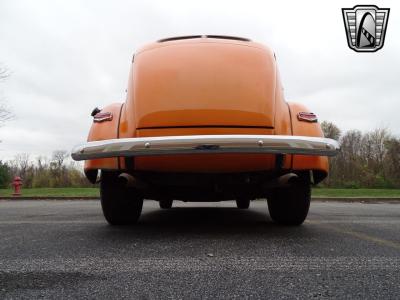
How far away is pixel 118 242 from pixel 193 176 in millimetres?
815

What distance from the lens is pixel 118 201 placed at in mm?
3600

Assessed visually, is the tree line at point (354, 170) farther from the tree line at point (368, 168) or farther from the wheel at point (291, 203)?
the wheel at point (291, 203)

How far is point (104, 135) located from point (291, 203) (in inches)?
73.2

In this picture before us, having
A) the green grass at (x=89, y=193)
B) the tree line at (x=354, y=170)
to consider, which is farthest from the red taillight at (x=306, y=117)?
the tree line at (x=354, y=170)

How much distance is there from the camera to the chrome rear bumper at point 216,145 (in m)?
2.72

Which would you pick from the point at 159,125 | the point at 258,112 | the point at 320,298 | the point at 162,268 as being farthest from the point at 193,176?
the point at 320,298

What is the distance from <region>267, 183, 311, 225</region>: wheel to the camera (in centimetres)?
356

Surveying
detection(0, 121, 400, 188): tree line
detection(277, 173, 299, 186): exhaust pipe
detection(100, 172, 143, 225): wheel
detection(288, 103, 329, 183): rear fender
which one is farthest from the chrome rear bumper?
detection(0, 121, 400, 188): tree line

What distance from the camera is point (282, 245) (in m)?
2.66

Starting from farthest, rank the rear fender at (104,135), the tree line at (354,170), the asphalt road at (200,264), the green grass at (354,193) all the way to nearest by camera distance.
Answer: the tree line at (354,170), the green grass at (354,193), the rear fender at (104,135), the asphalt road at (200,264)

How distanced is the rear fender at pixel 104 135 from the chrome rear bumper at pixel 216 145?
0.81 ft

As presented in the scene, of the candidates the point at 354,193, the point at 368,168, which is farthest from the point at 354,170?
the point at 354,193

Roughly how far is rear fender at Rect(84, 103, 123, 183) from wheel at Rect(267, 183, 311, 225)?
5.18 feet

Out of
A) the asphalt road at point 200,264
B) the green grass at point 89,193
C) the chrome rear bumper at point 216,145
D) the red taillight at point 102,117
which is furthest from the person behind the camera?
the green grass at point 89,193
